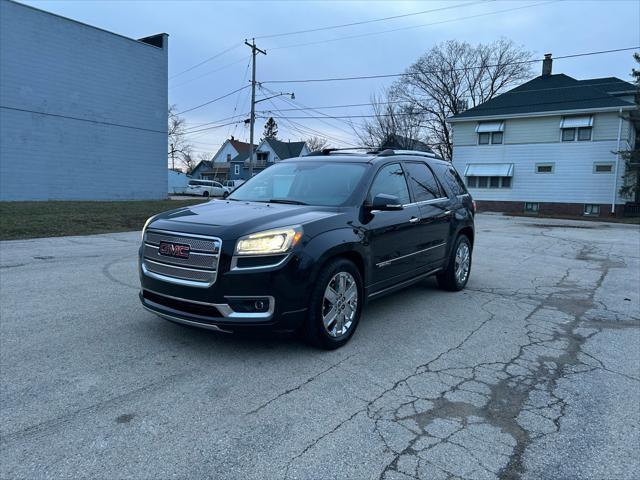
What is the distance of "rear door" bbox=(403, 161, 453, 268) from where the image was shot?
5.83 metres

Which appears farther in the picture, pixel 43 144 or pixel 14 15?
pixel 43 144

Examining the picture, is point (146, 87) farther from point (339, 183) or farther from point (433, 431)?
point (433, 431)

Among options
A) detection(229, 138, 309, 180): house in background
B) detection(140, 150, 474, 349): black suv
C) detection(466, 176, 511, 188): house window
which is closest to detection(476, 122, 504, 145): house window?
detection(466, 176, 511, 188): house window

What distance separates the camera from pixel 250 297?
12.5ft

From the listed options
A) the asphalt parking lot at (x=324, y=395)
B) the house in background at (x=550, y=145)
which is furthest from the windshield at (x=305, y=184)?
the house in background at (x=550, y=145)

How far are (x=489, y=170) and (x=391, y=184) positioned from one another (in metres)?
29.9

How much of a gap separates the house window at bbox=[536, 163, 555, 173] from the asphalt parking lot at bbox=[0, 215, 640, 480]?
27.4 metres

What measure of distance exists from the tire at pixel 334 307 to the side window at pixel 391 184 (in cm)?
92

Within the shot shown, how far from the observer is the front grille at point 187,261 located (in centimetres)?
385

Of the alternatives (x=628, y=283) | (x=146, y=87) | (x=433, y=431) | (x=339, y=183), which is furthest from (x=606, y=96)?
(x=433, y=431)

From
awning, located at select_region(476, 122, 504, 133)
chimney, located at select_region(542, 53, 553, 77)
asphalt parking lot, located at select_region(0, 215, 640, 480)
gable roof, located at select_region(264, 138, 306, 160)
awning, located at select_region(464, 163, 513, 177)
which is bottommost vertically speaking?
asphalt parking lot, located at select_region(0, 215, 640, 480)

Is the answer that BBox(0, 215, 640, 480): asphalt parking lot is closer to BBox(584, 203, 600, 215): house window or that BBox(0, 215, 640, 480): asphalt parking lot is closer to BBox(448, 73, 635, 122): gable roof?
BBox(584, 203, 600, 215): house window

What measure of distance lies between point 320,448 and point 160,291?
2113 millimetres

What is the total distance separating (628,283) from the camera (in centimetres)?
814
